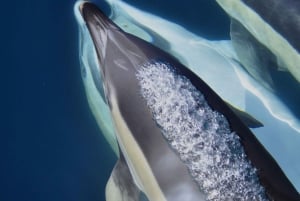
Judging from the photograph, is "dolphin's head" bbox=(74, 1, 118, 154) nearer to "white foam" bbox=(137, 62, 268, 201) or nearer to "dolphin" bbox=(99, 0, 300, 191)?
"dolphin" bbox=(99, 0, 300, 191)

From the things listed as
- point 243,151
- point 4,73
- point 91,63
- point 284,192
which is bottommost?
point 284,192

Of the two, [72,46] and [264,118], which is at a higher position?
[72,46]

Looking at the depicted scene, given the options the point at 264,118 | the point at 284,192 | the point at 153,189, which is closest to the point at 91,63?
the point at 264,118

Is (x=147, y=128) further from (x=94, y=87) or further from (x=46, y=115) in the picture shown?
(x=46, y=115)

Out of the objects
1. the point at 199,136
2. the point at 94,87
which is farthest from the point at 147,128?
the point at 94,87

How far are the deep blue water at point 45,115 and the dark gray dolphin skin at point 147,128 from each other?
0.72 metres

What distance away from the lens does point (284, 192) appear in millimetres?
1403

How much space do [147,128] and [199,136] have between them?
148mm

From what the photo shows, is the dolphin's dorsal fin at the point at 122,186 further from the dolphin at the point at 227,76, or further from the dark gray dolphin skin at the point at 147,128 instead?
the dolphin at the point at 227,76

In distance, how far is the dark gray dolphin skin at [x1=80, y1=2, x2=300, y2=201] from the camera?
1.42 m

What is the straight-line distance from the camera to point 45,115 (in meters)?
2.37

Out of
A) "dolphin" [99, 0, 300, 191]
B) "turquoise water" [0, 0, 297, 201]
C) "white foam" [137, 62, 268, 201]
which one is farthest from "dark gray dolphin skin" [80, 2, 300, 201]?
"dolphin" [99, 0, 300, 191]

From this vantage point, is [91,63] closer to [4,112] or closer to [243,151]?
[4,112]

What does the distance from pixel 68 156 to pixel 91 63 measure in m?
0.38
